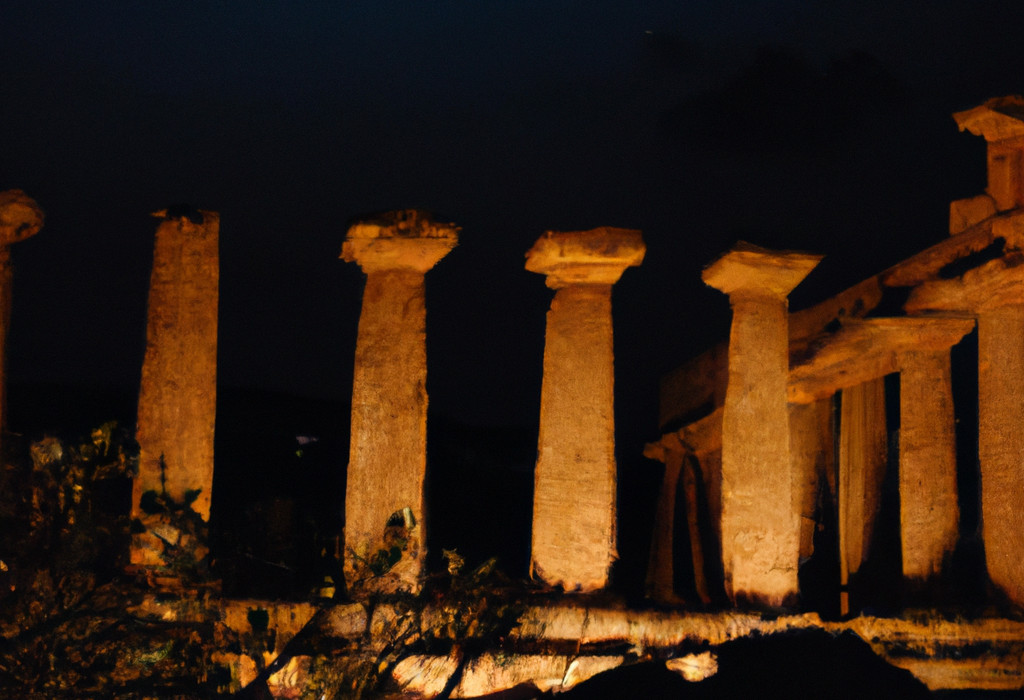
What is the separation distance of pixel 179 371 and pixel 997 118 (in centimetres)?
1008

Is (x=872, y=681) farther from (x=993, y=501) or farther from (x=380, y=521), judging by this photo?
(x=380, y=521)

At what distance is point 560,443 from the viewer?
13.8 m

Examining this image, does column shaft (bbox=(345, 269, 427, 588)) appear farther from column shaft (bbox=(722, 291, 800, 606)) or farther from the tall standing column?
the tall standing column

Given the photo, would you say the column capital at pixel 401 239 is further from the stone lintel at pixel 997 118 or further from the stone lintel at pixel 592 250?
the stone lintel at pixel 997 118

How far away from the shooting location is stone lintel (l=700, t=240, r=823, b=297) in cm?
1408

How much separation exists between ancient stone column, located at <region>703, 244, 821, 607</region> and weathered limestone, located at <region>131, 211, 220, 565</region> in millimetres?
5895

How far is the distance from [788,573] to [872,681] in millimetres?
1909

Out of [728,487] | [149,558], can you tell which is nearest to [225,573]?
[149,558]

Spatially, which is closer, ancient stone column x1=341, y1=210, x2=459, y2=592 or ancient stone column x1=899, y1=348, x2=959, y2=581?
ancient stone column x1=341, y1=210, x2=459, y2=592

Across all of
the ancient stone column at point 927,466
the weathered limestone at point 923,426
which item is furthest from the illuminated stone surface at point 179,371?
the ancient stone column at point 927,466

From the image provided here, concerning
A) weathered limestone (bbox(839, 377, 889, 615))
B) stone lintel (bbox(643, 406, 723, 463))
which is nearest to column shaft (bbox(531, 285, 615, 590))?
stone lintel (bbox(643, 406, 723, 463))

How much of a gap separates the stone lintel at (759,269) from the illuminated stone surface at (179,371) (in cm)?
588

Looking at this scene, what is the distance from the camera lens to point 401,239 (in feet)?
45.1

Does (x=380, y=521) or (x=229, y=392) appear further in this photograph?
(x=229, y=392)
